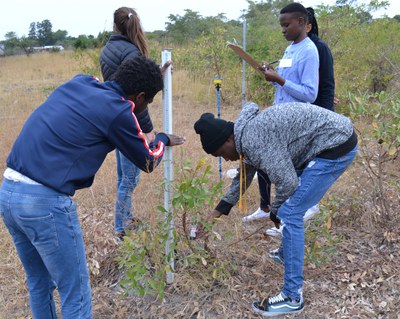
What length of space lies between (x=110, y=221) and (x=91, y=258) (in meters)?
0.67

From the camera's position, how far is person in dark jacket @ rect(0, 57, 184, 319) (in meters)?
1.82

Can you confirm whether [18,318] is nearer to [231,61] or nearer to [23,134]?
[23,134]

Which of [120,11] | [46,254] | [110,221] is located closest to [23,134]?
[46,254]

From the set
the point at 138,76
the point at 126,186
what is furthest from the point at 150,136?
the point at 138,76

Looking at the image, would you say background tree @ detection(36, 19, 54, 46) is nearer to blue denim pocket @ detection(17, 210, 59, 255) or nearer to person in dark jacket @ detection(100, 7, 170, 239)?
person in dark jacket @ detection(100, 7, 170, 239)

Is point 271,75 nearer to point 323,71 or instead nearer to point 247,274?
point 323,71

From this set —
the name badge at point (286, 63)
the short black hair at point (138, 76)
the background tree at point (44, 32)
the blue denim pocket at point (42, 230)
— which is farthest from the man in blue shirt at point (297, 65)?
the background tree at point (44, 32)

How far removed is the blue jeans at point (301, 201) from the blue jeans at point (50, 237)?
1137mm

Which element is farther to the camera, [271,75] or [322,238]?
[322,238]

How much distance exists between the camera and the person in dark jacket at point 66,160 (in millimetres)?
1818

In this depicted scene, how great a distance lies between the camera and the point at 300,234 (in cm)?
238

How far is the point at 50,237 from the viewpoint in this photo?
1.86 m

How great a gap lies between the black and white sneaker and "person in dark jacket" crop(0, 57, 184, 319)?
110cm

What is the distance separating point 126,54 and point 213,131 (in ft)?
3.32
